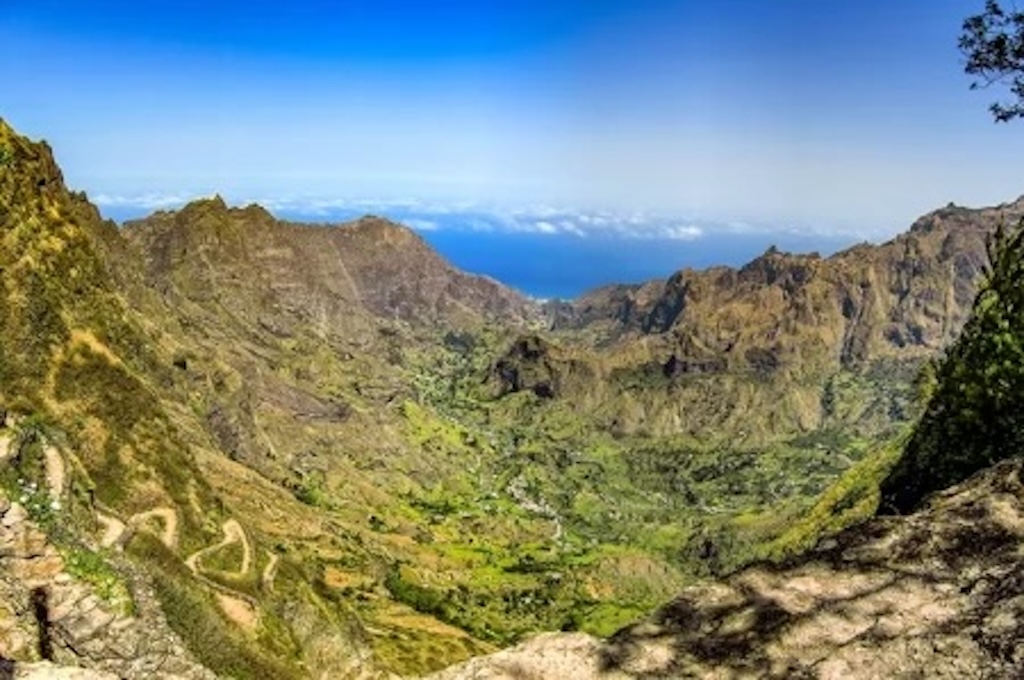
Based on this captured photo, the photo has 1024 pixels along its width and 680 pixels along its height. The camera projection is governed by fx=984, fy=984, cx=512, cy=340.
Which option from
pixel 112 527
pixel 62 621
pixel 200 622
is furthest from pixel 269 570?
pixel 62 621

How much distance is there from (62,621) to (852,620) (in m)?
30.1

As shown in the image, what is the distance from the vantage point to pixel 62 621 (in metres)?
37.3

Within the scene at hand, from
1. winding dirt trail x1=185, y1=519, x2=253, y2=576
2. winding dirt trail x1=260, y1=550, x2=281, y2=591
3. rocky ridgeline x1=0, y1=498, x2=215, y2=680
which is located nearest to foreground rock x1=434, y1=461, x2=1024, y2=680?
rocky ridgeline x1=0, y1=498, x2=215, y2=680

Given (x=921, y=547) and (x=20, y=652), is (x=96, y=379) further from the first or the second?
(x=921, y=547)

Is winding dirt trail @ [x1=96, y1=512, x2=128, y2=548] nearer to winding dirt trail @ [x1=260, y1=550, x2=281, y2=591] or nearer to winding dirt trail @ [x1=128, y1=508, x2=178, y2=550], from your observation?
winding dirt trail @ [x1=128, y1=508, x2=178, y2=550]

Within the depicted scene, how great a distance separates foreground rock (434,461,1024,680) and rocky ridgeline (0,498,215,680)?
68.7ft

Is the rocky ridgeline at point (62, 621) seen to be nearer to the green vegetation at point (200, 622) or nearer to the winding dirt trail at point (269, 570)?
the green vegetation at point (200, 622)

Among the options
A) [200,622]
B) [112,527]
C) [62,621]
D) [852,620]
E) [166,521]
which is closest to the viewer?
[852,620]

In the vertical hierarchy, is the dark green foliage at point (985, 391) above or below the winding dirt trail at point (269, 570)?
above

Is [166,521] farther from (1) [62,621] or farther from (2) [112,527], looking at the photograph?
(1) [62,621]

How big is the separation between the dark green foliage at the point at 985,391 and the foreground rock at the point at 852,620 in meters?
14.1

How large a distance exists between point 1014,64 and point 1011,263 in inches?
552

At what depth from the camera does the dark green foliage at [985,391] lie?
42.2 metres

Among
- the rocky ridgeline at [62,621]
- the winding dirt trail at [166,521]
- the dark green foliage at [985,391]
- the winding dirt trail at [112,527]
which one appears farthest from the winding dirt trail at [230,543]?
the dark green foliage at [985,391]
